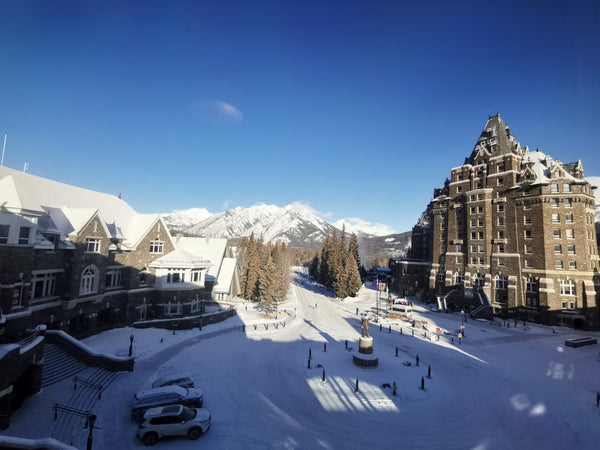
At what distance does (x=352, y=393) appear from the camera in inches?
709

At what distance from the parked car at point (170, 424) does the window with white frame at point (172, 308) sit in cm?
2075

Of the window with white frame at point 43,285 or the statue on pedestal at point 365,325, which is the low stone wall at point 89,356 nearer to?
the window with white frame at point 43,285

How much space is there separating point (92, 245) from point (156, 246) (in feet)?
24.9

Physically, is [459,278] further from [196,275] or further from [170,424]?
[170,424]

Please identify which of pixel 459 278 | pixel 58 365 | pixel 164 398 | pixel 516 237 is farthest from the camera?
pixel 459 278

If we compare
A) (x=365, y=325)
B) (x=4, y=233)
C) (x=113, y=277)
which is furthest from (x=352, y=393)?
(x=113, y=277)

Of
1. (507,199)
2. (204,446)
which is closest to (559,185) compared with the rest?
(507,199)

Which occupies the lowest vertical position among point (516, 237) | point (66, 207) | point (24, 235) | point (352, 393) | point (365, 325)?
point (352, 393)

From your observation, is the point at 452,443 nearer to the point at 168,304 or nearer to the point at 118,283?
the point at 168,304

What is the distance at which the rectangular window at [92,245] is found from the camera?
85.5 feet

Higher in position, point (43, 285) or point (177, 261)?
point (177, 261)

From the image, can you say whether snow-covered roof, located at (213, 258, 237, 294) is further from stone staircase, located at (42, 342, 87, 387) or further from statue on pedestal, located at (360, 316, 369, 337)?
statue on pedestal, located at (360, 316, 369, 337)

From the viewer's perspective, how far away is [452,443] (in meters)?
13.3

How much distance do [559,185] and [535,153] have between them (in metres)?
11.5
